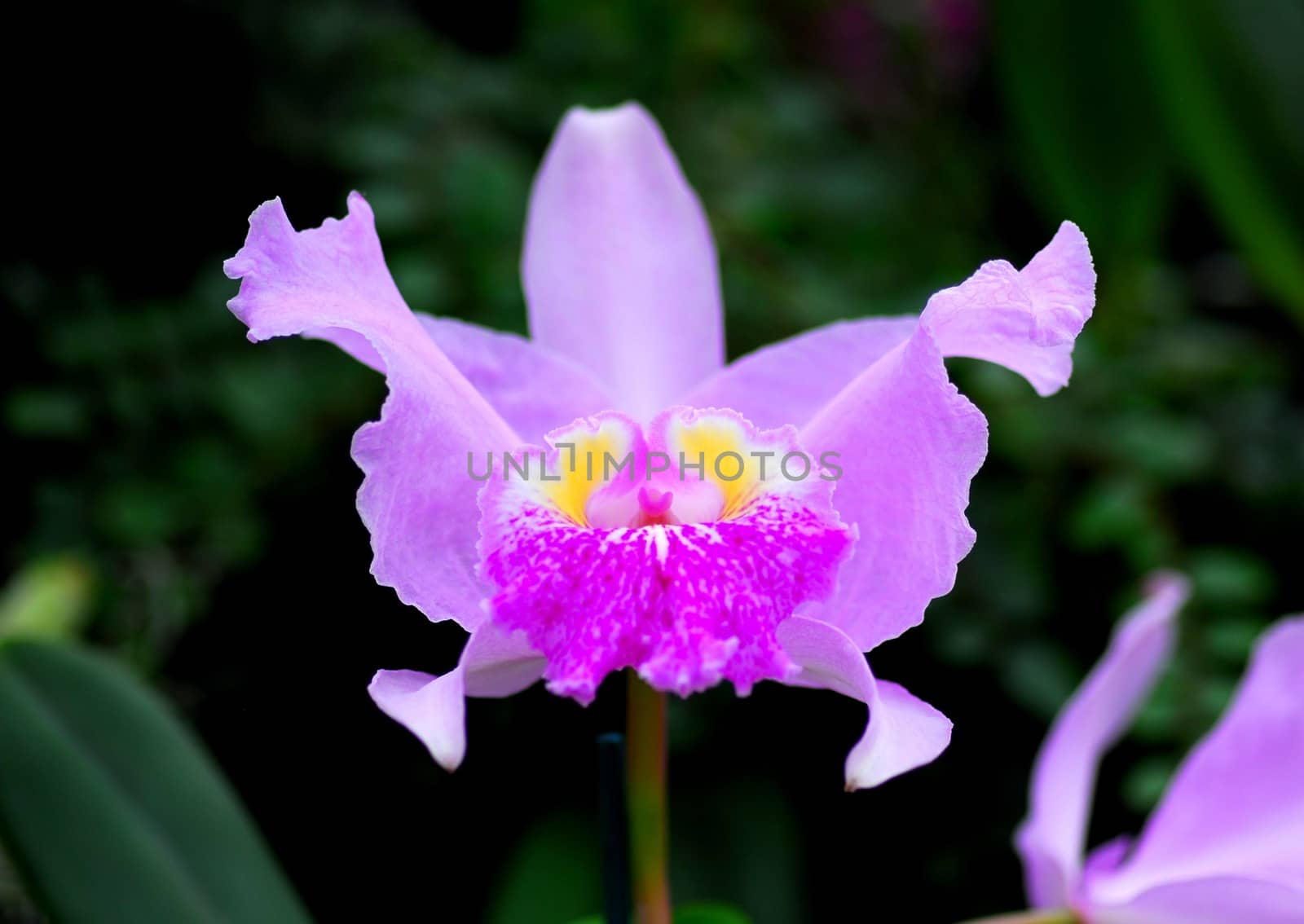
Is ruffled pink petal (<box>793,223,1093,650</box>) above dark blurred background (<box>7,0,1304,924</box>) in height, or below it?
below

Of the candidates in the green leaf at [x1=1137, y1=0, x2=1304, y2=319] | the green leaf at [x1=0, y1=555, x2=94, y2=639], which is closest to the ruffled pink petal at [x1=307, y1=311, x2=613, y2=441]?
the green leaf at [x1=0, y1=555, x2=94, y2=639]

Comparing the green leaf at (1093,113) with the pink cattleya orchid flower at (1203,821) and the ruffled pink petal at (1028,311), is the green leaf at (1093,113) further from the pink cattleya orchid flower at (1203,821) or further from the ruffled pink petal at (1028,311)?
the ruffled pink petal at (1028,311)

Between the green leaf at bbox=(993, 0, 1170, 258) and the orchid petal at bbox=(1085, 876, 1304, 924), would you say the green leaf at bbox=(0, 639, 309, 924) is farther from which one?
the green leaf at bbox=(993, 0, 1170, 258)

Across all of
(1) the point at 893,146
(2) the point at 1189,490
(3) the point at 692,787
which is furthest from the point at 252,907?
(1) the point at 893,146

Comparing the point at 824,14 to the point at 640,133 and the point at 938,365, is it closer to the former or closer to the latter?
the point at 640,133

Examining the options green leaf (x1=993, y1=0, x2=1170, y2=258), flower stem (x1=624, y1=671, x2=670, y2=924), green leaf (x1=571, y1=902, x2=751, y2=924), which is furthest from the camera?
green leaf (x1=993, y1=0, x2=1170, y2=258)
